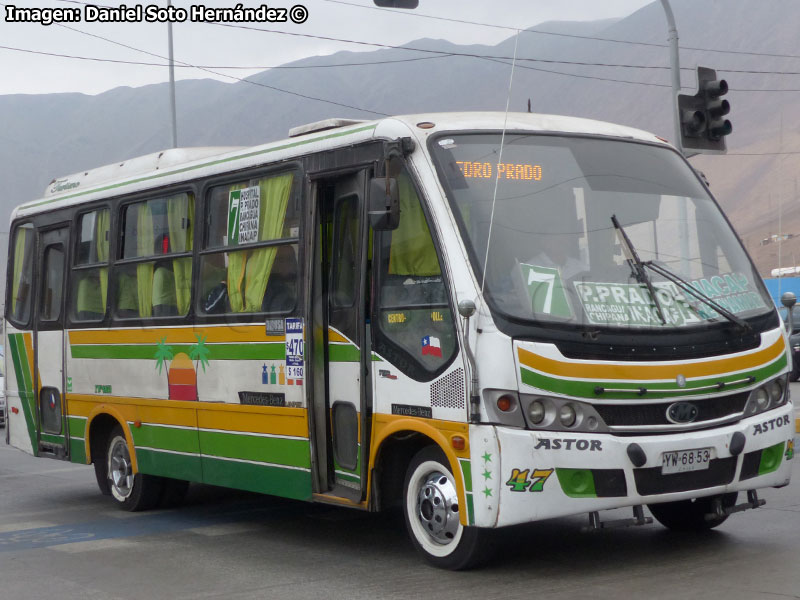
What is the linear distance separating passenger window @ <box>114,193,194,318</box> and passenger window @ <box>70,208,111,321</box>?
297 mm

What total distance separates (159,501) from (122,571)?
10.7ft

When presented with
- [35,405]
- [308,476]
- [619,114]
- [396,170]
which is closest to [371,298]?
[396,170]

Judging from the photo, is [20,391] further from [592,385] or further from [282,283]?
[592,385]

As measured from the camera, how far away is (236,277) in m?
9.47

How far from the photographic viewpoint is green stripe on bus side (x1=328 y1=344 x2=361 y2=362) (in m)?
8.16

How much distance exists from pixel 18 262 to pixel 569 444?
8.22 m

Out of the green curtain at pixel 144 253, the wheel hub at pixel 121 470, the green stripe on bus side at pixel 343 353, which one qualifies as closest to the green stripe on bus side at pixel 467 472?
the green stripe on bus side at pixel 343 353

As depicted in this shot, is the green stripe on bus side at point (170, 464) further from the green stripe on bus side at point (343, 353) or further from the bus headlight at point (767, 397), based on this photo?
the bus headlight at point (767, 397)

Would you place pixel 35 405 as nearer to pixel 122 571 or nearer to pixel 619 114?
pixel 122 571

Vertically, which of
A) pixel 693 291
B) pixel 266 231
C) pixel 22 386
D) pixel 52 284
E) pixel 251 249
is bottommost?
pixel 22 386

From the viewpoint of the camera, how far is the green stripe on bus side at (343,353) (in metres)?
8.16

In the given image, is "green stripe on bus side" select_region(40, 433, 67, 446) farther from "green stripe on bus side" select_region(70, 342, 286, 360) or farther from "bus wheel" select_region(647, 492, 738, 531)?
"bus wheel" select_region(647, 492, 738, 531)

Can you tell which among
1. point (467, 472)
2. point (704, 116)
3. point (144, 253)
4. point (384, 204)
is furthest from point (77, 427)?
point (704, 116)

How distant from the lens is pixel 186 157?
36.3 feet
